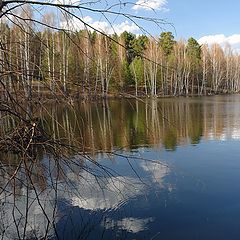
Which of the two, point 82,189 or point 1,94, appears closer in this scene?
point 1,94

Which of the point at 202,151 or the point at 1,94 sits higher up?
the point at 1,94

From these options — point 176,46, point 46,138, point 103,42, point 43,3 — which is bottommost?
point 46,138

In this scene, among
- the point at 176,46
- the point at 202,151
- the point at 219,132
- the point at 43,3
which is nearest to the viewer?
the point at 43,3

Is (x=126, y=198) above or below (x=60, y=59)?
below

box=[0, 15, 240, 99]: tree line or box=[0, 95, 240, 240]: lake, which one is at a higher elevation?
box=[0, 15, 240, 99]: tree line

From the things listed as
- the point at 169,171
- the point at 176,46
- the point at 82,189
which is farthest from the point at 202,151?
the point at 176,46

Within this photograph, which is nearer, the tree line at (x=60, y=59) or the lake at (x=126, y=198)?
the tree line at (x=60, y=59)

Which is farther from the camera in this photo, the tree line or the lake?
the lake

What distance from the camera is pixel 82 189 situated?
6898 mm

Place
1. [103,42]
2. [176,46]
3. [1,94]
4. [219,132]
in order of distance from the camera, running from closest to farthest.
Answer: [1,94], [103,42], [219,132], [176,46]

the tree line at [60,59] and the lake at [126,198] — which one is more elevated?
the tree line at [60,59]

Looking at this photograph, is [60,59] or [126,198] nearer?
[60,59]

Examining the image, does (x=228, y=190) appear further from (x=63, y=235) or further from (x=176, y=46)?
(x=176, y=46)

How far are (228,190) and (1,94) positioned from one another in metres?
5.79
